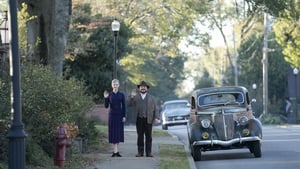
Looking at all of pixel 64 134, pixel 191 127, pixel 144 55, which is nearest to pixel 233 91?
pixel 191 127

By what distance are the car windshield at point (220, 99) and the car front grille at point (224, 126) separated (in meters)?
1.09

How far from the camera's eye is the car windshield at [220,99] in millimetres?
19219

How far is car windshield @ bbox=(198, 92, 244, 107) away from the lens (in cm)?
1922

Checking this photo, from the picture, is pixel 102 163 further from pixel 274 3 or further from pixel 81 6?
pixel 81 6

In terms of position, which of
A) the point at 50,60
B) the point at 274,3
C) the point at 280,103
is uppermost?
the point at 274,3

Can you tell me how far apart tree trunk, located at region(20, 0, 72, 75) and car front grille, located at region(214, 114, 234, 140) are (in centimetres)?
480

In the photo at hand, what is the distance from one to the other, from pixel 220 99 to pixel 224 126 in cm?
150

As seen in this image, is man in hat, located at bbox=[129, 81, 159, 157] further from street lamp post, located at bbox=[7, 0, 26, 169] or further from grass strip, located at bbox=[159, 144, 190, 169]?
street lamp post, located at bbox=[7, 0, 26, 169]

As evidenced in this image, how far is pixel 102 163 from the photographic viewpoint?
52.7 ft

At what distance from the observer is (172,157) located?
713 inches

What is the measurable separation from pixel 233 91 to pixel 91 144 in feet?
14.3

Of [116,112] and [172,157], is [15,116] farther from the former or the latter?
[172,157]

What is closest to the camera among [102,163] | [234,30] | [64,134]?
[64,134]

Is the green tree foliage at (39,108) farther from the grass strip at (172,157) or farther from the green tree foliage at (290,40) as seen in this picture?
the green tree foliage at (290,40)
